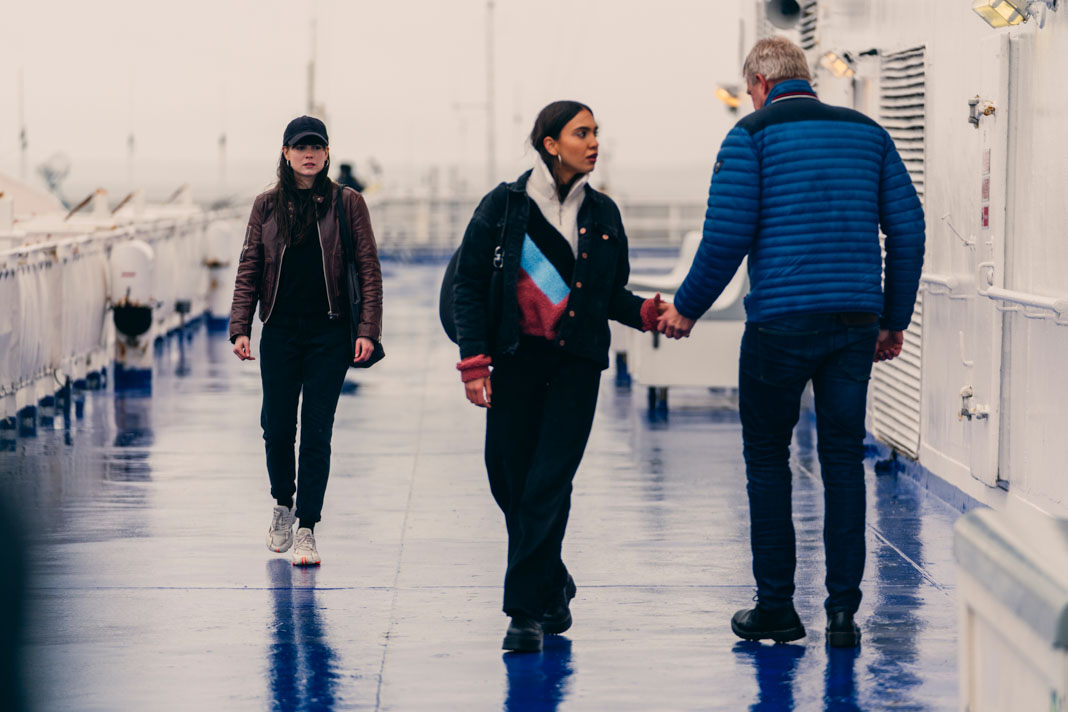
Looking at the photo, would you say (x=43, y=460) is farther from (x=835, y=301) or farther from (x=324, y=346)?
(x=835, y=301)

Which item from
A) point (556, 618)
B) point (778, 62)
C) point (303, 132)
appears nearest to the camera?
point (778, 62)

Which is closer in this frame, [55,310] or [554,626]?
[554,626]

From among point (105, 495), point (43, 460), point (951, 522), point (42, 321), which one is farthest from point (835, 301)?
point (42, 321)

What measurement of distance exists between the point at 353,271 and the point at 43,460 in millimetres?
3777

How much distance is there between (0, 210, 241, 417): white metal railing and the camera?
1108 centimetres

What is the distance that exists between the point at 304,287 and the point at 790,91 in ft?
7.32

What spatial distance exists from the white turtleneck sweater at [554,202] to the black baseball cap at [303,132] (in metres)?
1.49

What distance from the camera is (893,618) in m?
6.41

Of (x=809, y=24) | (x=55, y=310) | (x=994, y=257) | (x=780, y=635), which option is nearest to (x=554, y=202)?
(x=780, y=635)

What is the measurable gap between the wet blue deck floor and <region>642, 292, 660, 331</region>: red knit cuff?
105cm

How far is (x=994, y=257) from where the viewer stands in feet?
26.9

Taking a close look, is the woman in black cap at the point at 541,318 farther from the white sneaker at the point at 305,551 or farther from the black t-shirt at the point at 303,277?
the white sneaker at the point at 305,551

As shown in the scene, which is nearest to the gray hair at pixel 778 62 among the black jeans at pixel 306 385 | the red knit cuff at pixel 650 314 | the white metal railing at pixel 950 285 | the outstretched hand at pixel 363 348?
the red knit cuff at pixel 650 314

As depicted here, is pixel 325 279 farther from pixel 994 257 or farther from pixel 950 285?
pixel 950 285
